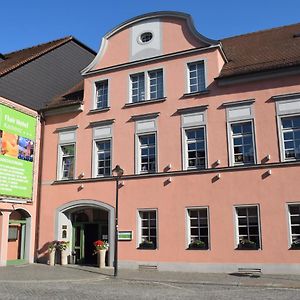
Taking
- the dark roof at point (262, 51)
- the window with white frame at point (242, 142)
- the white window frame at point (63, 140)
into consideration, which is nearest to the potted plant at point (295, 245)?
the window with white frame at point (242, 142)

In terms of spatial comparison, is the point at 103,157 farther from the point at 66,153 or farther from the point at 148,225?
the point at 148,225

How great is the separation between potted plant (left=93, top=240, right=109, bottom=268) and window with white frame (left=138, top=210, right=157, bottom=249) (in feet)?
5.57

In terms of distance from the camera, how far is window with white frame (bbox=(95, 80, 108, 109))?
2277cm

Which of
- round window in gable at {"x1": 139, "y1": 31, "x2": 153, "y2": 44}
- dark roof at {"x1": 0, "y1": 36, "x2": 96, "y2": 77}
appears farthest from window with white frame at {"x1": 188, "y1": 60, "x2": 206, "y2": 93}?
dark roof at {"x1": 0, "y1": 36, "x2": 96, "y2": 77}

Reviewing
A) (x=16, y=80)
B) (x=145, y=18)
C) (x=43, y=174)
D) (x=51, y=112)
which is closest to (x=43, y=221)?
(x=43, y=174)

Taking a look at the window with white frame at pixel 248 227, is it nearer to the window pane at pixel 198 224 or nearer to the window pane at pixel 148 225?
the window pane at pixel 198 224

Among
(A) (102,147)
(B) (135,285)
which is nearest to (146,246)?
(B) (135,285)

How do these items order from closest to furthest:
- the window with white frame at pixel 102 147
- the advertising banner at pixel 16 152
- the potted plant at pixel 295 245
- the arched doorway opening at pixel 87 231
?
1. the potted plant at pixel 295 245
2. the advertising banner at pixel 16 152
3. the window with white frame at pixel 102 147
4. the arched doorway opening at pixel 87 231

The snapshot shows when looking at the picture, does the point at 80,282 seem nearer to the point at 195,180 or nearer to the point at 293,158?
the point at 195,180

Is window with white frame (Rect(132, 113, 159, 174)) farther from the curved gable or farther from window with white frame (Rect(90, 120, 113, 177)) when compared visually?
the curved gable

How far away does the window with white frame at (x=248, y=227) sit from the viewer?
1788 cm

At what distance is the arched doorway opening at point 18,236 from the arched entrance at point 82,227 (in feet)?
5.43

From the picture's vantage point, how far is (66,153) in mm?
23188

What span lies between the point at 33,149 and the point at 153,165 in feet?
22.6
